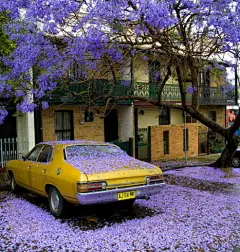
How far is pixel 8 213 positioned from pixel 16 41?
5.06 m

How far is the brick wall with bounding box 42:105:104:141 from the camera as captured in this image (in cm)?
1482

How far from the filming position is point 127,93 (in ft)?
52.7

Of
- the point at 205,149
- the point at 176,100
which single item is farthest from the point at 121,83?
the point at 205,149

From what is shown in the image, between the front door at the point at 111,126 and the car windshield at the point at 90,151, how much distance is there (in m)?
9.19

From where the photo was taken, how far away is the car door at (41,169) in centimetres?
750

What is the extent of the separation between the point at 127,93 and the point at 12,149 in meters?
6.04

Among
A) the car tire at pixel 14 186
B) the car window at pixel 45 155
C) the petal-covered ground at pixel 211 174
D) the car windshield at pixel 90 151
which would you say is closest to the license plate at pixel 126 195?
the car windshield at pixel 90 151

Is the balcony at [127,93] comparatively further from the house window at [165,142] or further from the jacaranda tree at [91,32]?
the house window at [165,142]

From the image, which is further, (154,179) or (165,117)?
(165,117)

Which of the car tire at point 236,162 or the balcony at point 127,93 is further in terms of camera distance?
the car tire at point 236,162

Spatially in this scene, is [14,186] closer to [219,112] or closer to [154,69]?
[154,69]

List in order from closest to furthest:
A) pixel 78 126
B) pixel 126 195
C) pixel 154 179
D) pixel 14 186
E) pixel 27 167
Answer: pixel 126 195, pixel 154 179, pixel 27 167, pixel 14 186, pixel 78 126

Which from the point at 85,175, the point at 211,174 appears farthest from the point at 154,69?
the point at 85,175

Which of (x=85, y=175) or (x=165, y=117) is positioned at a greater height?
(x=165, y=117)
